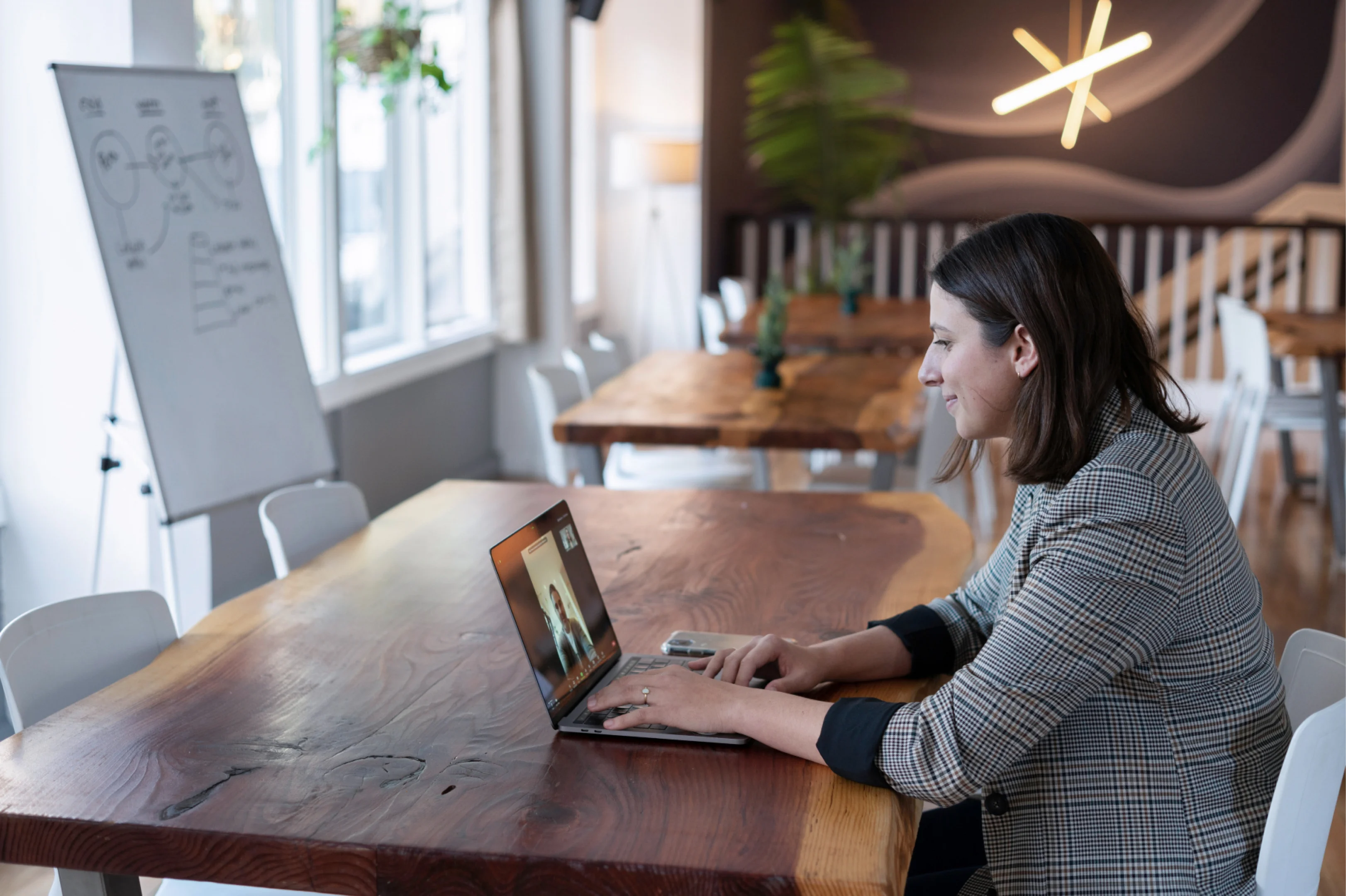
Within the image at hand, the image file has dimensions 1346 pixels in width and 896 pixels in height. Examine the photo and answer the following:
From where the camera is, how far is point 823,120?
7613mm

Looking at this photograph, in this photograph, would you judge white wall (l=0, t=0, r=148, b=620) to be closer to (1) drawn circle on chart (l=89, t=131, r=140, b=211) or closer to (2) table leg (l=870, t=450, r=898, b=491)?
(1) drawn circle on chart (l=89, t=131, r=140, b=211)

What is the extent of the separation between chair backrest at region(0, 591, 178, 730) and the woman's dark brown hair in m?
1.22

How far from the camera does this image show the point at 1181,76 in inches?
327

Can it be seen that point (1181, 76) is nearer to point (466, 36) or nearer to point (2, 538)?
point (466, 36)

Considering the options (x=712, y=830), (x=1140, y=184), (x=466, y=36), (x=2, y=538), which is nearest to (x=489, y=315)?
(x=466, y=36)

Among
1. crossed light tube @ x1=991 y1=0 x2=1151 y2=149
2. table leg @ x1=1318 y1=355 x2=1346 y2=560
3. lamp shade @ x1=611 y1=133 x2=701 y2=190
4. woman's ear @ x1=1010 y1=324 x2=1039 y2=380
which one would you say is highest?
crossed light tube @ x1=991 y1=0 x2=1151 y2=149

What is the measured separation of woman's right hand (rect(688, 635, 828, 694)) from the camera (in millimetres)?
1522

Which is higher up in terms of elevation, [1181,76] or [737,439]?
[1181,76]

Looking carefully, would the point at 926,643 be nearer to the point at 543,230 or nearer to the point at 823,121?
the point at 543,230

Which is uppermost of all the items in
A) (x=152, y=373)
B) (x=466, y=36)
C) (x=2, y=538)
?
(x=466, y=36)

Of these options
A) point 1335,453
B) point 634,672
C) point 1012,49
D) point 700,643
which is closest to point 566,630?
point 634,672

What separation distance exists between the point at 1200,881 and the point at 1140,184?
795 centimetres

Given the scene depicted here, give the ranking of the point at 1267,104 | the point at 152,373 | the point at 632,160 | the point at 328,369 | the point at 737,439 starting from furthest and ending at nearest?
the point at 1267,104 < the point at 632,160 < the point at 328,369 < the point at 737,439 < the point at 152,373

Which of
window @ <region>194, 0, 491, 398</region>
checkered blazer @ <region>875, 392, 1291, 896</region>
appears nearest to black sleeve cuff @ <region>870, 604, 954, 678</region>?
checkered blazer @ <region>875, 392, 1291, 896</region>
